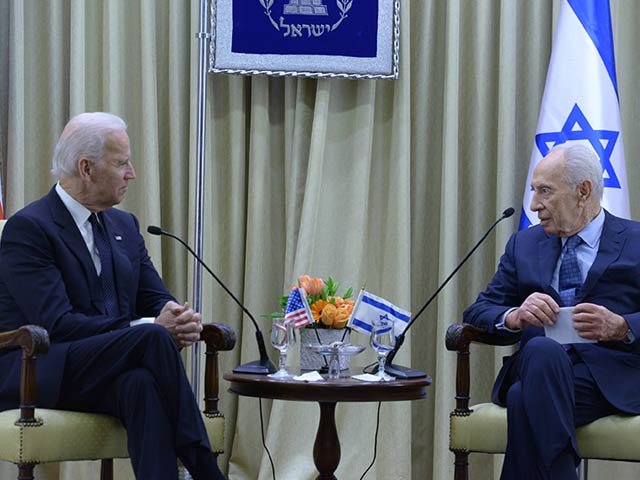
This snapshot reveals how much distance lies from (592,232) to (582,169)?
210mm

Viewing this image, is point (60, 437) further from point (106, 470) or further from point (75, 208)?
point (75, 208)

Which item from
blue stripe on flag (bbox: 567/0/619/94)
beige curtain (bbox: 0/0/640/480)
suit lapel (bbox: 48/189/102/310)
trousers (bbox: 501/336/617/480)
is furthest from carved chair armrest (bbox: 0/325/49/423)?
blue stripe on flag (bbox: 567/0/619/94)

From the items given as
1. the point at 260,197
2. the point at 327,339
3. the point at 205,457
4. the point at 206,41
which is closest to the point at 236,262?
the point at 260,197

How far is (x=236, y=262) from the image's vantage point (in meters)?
4.66

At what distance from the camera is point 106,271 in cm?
340

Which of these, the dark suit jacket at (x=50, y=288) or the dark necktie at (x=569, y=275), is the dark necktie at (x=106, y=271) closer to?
the dark suit jacket at (x=50, y=288)

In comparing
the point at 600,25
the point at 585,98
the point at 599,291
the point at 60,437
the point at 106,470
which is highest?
the point at 600,25

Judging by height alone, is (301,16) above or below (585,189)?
above

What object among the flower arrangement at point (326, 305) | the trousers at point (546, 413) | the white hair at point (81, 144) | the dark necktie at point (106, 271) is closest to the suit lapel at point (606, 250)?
the trousers at point (546, 413)

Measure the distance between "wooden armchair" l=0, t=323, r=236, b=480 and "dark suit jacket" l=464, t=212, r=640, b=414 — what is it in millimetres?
1254

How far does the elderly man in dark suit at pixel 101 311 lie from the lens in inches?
119

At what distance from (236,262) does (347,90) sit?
0.87 meters

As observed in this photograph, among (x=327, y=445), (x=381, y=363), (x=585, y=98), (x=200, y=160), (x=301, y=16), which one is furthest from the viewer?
(x=301, y=16)

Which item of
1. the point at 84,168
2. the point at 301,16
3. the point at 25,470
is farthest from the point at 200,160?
the point at 25,470
